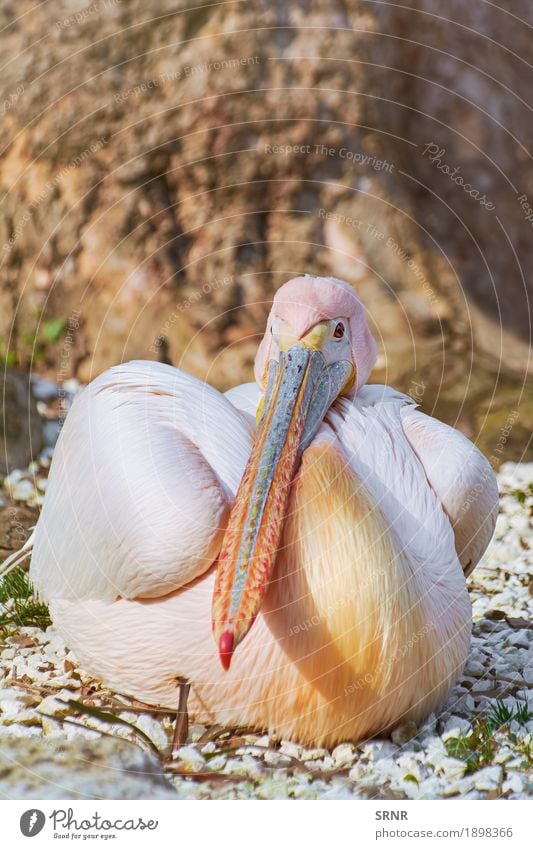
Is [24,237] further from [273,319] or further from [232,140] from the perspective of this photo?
[273,319]

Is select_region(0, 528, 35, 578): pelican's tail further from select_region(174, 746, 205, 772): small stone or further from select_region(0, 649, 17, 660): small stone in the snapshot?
select_region(174, 746, 205, 772): small stone

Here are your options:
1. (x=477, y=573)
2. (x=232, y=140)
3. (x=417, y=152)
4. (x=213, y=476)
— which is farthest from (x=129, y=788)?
(x=417, y=152)

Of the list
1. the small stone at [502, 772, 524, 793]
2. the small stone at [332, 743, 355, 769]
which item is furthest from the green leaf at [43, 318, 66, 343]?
the small stone at [502, 772, 524, 793]

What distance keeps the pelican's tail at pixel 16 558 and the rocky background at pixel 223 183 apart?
191cm

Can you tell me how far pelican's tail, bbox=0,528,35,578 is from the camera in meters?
3.35

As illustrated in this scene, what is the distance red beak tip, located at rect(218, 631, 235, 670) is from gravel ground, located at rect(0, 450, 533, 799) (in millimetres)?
389

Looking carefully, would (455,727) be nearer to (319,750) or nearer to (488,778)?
(488,778)

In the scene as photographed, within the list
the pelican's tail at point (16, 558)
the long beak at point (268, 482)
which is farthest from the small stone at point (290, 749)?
the pelican's tail at point (16, 558)

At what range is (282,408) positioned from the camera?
2582 millimetres

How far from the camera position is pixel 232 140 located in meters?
5.23

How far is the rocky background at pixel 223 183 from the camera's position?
5156 millimetres

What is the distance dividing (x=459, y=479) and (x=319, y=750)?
0.80m

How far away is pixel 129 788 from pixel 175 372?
3.69 ft

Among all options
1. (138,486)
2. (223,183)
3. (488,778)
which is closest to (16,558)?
(138,486)
